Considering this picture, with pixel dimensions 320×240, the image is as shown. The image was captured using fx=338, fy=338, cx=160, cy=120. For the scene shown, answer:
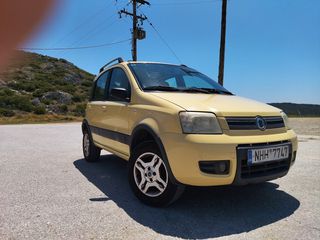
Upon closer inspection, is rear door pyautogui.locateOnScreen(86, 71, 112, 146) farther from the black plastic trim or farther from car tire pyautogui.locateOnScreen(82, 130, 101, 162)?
car tire pyautogui.locateOnScreen(82, 130, 101, 162)

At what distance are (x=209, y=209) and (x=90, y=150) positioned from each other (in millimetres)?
3190

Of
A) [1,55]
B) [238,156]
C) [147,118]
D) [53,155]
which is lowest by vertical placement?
[53,155]

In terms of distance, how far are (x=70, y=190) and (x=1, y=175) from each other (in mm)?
1548

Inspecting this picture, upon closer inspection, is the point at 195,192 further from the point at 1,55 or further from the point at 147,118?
the point at 1,55

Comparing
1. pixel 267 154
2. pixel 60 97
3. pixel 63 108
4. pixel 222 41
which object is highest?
pixel 222 41

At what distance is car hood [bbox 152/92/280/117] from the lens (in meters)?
3.54

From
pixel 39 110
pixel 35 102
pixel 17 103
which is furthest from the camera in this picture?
pixel 35 102

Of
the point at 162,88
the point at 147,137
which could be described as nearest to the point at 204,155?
the point at 147,137

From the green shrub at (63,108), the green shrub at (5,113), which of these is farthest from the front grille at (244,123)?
Answer: the green shrub at (63,108)

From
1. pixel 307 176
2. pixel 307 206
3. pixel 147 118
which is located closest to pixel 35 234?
pixel 147 118

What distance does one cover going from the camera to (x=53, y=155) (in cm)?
722

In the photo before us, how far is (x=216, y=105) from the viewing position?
145 inches

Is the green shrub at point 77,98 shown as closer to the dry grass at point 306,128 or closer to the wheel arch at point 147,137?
the dry grass at point 306,128

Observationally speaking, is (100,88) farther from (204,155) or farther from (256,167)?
(256,167)
